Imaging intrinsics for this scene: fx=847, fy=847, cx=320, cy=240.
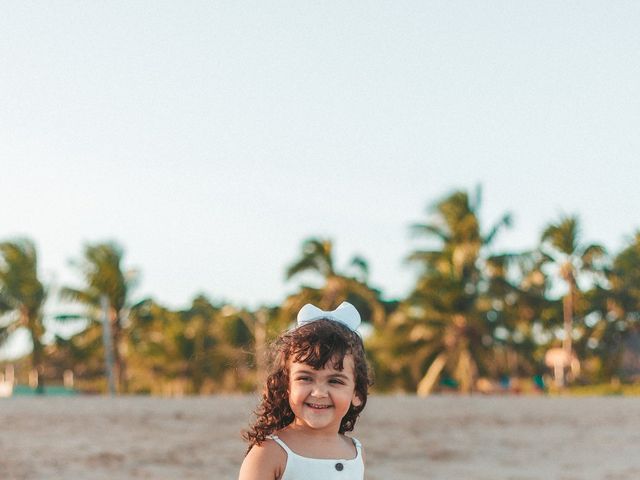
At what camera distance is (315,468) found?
80.8 inches

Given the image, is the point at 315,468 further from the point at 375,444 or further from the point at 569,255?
the point at 569,255

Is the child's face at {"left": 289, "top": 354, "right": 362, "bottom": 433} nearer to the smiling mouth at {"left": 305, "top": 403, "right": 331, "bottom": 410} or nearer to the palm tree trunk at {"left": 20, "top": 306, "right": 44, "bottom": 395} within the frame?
the smiling mouth at {"left": 305, "top": 403, "right": 331, "bottom": 410}

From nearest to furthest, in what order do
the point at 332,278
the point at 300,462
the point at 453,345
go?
the point at 300,462 → the point at 453,345 → the point at 332,278

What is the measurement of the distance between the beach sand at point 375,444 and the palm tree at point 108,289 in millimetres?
18119

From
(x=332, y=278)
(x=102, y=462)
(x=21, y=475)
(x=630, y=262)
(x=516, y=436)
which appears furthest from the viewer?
(x=630, y=262)

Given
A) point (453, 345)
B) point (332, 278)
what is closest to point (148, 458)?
point (453, 345)

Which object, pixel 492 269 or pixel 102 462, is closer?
pixel 102 462

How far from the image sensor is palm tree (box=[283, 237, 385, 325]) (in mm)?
33094

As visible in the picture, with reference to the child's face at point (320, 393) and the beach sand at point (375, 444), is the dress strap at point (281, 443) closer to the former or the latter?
the child's face at point (320, 393)

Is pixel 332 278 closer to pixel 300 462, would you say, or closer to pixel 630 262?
pixel 630 262

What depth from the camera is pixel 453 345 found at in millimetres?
30484

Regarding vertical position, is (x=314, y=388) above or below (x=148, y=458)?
above

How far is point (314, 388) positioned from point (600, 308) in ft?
129

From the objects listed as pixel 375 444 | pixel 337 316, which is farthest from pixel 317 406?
pixel 375 444
